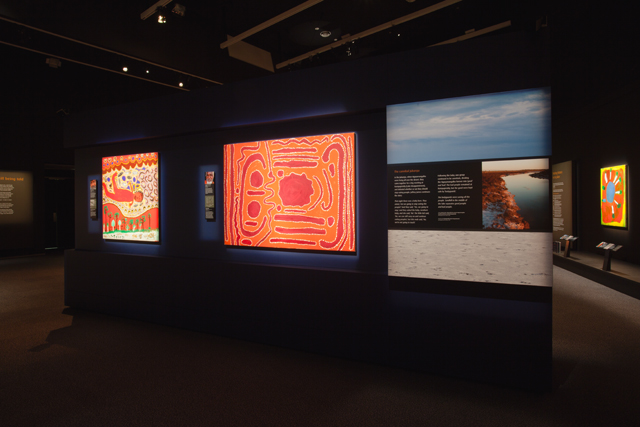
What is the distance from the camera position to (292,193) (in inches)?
130

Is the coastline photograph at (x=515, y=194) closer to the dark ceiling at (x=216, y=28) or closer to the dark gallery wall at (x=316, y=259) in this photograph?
the dark gallery wall at (x=316, y=259)

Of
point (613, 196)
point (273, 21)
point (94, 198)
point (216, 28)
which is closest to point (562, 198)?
point (613, 196)

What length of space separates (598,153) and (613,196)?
113 centimetres

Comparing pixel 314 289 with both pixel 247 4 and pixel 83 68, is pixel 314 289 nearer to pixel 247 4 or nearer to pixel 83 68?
pixel 247 4

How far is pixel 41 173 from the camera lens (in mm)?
9383

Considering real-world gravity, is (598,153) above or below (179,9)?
below

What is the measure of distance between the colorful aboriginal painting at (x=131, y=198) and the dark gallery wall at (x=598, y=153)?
772 centimetres

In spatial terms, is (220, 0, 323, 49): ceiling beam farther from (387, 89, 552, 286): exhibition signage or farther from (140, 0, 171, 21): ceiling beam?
(387, 89, 552, 286): exhibition signage

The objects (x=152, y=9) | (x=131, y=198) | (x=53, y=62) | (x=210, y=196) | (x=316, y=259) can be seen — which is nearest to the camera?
(x=316, y=259)

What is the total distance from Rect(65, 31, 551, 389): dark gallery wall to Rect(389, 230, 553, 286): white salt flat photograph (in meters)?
0.14

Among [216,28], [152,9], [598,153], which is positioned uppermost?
[216,28]

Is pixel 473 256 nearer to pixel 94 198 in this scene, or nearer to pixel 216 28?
pixel 94 198

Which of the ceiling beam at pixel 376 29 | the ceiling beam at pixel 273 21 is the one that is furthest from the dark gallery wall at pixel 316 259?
the ceiling beam at pixel 376 29

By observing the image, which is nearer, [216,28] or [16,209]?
[216,28]
